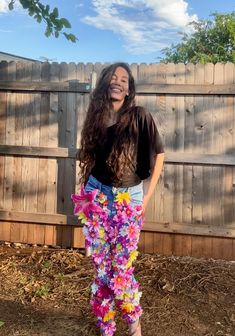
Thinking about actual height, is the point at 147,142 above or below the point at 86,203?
above

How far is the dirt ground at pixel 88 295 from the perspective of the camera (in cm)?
326

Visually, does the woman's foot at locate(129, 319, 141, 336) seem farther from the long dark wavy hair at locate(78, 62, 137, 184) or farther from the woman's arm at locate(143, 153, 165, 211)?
the long dark wavy hair at locate(78, 62, 137, 184)

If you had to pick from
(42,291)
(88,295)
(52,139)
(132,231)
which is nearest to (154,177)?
(132,231)

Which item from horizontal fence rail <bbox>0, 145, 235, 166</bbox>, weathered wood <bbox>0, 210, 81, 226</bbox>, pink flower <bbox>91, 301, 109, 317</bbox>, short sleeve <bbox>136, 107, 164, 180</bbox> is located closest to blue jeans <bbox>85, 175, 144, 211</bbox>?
short sleeve <bbox>136, 107, 164, 180</bbox>

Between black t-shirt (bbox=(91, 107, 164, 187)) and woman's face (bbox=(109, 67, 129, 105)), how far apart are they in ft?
0.44

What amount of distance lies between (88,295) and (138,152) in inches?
65.1

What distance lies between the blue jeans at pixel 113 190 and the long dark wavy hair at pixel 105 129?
61 millimetres

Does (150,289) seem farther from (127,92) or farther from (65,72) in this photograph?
(65,72)

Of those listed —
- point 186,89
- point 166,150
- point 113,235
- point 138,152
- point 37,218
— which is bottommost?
point 37,218

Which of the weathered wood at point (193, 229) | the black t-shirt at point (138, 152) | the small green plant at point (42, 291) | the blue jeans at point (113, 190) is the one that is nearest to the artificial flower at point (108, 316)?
the blue jeans at point (113, 190)

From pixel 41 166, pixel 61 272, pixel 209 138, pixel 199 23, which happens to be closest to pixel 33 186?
pixel 41 166

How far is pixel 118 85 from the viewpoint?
106 inches

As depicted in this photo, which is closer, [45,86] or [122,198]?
[122,198]

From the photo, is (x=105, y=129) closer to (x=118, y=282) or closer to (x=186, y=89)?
(x=118, y=282)
